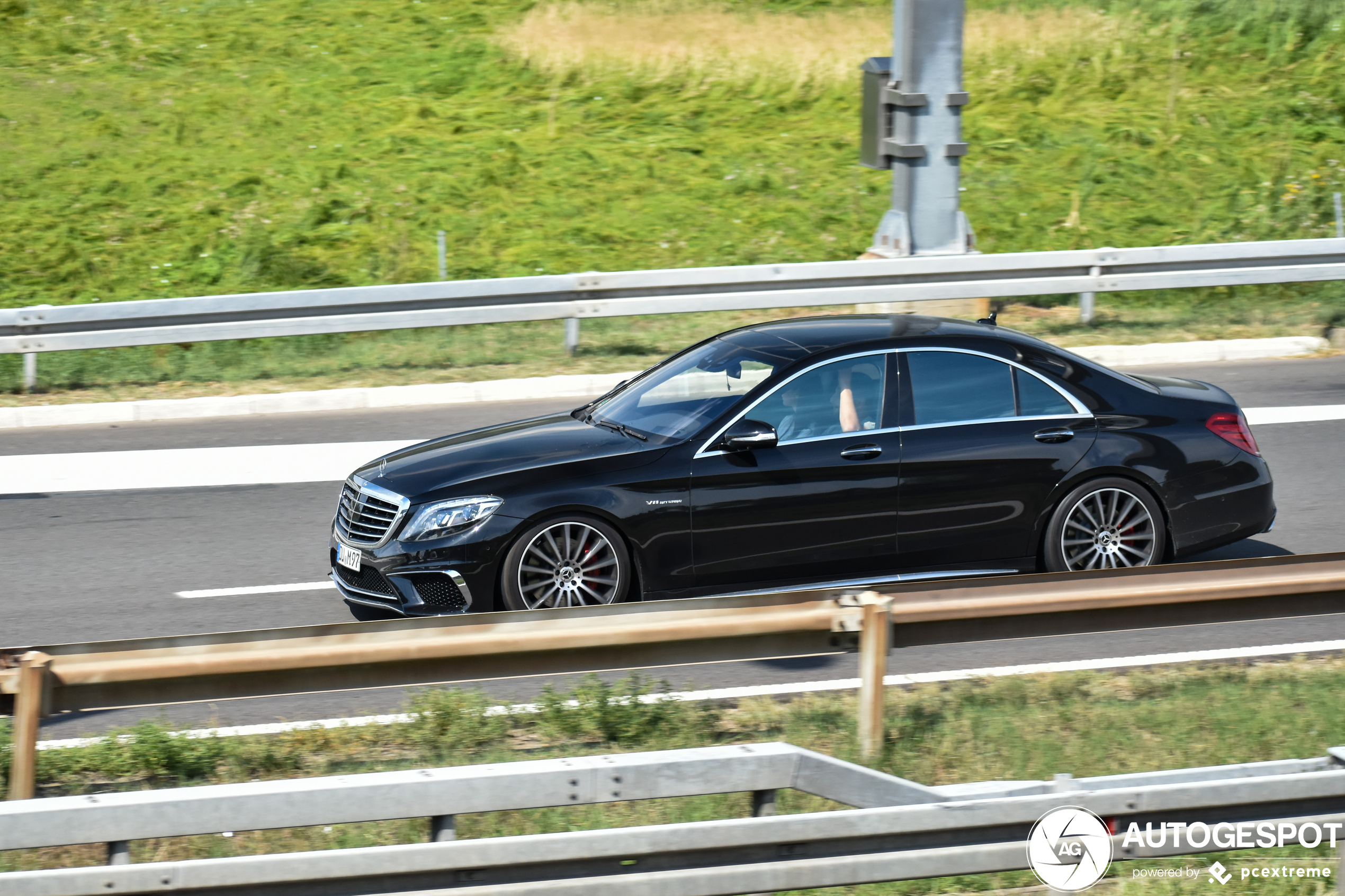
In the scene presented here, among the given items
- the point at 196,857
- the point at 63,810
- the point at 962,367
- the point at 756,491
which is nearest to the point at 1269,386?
the point at 962,367

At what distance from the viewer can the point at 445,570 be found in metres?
7.00

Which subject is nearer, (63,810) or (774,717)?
(63,810)

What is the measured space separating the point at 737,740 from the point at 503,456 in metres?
2.12

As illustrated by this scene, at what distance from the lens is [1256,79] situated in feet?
80.8

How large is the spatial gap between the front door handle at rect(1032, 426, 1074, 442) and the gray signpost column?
743cm

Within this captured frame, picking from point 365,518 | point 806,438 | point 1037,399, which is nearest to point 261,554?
point 365,518

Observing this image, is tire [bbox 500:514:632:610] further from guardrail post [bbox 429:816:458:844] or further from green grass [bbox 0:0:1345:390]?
green grass [bbox 0:0:1345:390]

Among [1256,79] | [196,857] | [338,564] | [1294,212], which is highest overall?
[1256,79]

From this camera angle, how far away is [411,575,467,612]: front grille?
23.1ft

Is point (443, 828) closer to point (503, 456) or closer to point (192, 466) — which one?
point (503, 456)

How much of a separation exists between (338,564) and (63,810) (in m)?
3.98

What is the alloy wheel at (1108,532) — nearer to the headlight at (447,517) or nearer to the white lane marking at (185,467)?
the headlight at (447,517)

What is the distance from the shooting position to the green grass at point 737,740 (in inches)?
205

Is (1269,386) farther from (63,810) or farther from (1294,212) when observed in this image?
(63,810)
